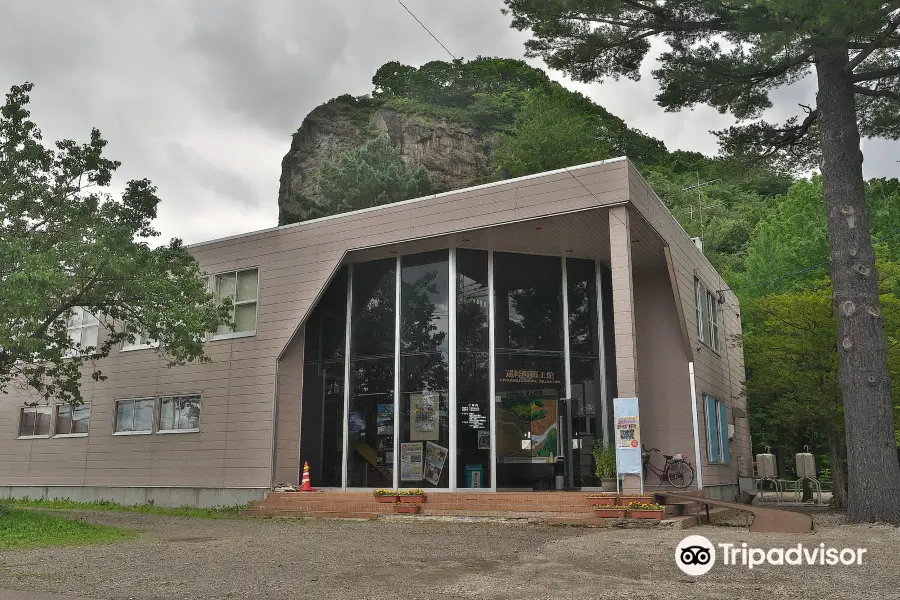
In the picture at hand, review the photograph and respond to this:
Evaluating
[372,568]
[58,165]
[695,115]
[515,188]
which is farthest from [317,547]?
[695,115]

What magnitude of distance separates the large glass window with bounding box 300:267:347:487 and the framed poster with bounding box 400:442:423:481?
1.52 meters

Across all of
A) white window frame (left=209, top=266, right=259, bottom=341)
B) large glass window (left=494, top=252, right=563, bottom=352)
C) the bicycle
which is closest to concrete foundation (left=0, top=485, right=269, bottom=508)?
white window frame (left=209, top=266, right=259, bottom=341)

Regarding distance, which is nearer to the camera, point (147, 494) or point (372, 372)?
point (372, 372)

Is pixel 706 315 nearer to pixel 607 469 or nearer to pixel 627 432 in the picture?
pixel 607 469

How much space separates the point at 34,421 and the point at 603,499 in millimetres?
15486

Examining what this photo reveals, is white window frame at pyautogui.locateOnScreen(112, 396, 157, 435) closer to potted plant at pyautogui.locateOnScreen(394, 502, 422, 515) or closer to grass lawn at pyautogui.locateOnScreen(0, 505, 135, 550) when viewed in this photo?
grass lawn at pyautogui.locateOnScreen(0, 505, 135, 550)

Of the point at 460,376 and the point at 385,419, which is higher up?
the point at 460,376

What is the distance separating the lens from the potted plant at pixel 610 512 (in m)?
11.5

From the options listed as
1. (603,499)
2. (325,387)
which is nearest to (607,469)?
(603,499)

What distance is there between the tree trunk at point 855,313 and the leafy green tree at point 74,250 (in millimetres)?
10905

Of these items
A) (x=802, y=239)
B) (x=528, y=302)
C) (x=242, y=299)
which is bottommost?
→ (x=528, y=302)

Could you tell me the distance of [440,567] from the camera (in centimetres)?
736

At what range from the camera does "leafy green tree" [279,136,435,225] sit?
3744 cm

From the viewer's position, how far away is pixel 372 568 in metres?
7.32
